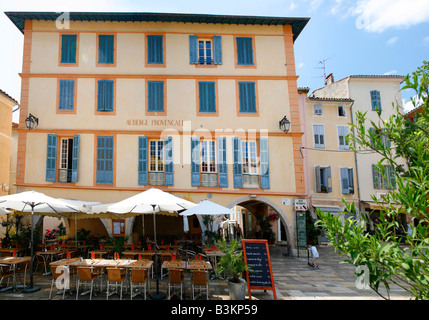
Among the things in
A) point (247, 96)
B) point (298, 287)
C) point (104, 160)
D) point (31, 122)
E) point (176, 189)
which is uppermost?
point (247, 96)

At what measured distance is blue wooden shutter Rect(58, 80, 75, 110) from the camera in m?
14.0

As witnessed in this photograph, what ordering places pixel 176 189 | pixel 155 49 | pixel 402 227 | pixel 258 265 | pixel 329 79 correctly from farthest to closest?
pixel 329 79 < pixel 155 49 < pixel 176 189 < pixel 258 265 < pixel 402 227

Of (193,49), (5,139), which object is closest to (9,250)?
(5,139)

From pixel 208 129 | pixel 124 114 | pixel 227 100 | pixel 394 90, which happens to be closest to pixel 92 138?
pixel 124 114

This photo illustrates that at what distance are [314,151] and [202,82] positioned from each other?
8874mm

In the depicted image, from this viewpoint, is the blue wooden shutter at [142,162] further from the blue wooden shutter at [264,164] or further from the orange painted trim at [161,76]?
the blue wooden shutter at [264,164]

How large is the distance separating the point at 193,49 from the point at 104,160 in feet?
22.7

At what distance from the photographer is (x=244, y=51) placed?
14.9m

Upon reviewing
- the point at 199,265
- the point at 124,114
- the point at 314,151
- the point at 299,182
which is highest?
the point at 124,114

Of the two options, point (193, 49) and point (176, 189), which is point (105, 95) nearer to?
point (193, 49)

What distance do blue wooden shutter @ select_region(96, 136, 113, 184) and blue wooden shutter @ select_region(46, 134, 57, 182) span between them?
1.93m
